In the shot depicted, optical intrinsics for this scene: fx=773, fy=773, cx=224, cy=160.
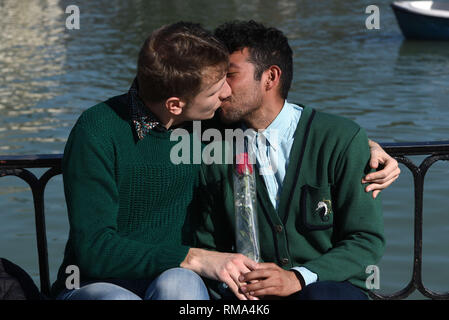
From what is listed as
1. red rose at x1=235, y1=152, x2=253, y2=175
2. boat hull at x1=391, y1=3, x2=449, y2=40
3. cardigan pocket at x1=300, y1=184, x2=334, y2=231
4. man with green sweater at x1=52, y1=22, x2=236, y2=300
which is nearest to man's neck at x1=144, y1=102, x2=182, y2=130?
man with green sweater at x1=52, y1=22, x2=236, y2=300

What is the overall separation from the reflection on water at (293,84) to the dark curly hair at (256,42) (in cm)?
371

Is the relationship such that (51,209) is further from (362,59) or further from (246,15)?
(246,15)

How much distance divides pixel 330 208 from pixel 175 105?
794 mm

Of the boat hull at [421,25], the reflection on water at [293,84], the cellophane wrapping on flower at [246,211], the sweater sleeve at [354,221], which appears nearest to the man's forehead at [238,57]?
the cellophane wrapping on flower at [246,211]

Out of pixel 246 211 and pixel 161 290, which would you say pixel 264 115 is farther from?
pixel 161 290

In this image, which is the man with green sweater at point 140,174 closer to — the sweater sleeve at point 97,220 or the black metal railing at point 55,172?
the sweater sleeve at point 97,220

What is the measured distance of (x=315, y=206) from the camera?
10.8 ft

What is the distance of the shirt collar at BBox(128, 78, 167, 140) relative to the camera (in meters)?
3.22

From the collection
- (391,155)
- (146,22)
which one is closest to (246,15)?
(146,22)

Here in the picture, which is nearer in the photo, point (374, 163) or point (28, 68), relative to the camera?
point (374, 163)

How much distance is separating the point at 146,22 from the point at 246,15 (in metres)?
3.97

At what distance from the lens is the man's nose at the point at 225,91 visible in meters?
3.30

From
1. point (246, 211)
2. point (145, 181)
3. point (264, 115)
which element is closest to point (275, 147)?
point (264, 115)
